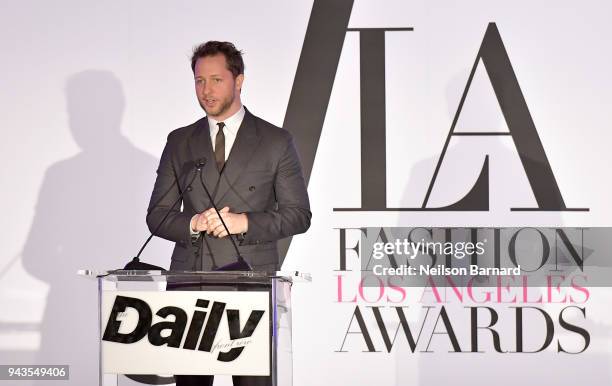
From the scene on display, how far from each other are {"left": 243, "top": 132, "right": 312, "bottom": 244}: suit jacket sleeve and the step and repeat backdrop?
1.27 meters

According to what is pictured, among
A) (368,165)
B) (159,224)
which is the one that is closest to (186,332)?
(159,224)

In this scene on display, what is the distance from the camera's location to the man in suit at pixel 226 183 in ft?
12.5

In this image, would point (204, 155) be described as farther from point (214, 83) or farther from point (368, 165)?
point (368, 165)

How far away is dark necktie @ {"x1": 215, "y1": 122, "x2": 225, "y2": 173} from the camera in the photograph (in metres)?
4.10

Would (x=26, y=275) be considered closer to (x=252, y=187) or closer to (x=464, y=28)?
(x=252, y=187)

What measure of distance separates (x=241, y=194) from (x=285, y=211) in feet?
0.70

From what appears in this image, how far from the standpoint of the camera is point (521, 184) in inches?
210

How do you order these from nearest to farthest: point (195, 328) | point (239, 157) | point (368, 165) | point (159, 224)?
point (195, 328)
point (159, 224)
point (239, 157)
point (368, 165)

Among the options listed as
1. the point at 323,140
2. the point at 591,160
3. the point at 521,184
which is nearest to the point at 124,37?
the point at 323,140

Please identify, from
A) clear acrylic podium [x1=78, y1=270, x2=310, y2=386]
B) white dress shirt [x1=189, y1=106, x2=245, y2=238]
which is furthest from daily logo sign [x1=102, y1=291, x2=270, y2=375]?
white dress shirt [x1=189, y1=106, x2=245, y2=238]

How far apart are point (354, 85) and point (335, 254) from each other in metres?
0.99

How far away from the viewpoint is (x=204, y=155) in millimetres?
A: 4141

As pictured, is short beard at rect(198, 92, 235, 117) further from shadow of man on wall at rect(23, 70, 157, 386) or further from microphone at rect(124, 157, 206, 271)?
shadow of man on wall at rect(23, 70, 157, 386)

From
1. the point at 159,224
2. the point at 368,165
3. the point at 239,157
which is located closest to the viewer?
the point at 159,224
